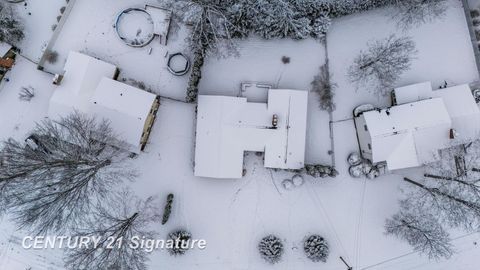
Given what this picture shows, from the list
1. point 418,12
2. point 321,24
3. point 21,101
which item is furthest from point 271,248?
point 21,101

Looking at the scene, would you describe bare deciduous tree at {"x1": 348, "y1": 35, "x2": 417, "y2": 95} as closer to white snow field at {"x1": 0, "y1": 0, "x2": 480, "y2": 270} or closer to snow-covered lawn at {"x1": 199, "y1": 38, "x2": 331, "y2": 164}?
white snow field at {"x1": 0, "y1": 0, "x2": 480, "y2": 270}

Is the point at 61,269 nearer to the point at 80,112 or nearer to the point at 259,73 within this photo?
the point at 80,112

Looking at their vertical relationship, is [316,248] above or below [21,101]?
below

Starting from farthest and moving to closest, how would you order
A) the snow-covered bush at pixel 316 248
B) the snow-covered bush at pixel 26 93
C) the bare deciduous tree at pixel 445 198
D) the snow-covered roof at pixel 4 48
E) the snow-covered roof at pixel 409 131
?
the snow-covered bush at pixel 26 93
the snow-covered roof at pixel 4 48
the snow-covered bush at pixel 316 248
the bare deciduous tree at pixel 445 198
the snow-covered roof at pixel 409 131

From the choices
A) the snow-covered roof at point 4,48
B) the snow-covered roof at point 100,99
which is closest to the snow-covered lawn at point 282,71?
the snow-covered roof at point 100,99

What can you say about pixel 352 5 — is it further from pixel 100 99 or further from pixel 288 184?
pixel 100 99

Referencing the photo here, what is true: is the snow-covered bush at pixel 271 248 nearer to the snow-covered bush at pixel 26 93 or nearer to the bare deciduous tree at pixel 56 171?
the bare deciduous tree at pixel 56 171

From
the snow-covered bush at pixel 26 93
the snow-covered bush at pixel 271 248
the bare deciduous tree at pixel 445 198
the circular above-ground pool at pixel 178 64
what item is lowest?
the snow-covered bush at pixel 271 248

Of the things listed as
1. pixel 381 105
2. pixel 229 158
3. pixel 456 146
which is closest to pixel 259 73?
pixel 229 158
